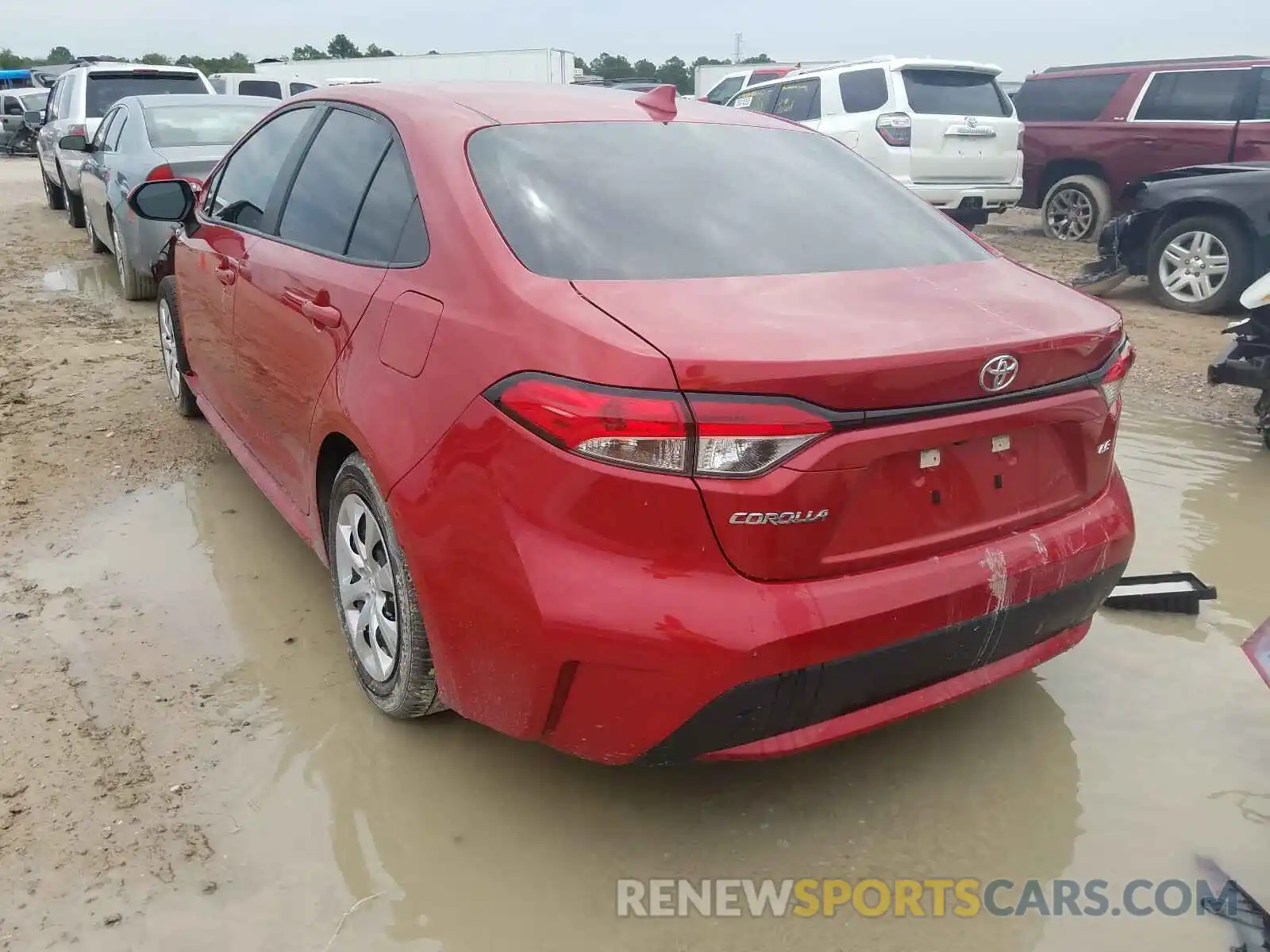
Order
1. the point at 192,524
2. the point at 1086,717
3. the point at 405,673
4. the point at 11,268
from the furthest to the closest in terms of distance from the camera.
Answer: the point at 11,268 → the point at 192,524 → the point at 1086,717 → the point at 405,673

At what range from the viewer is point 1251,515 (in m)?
4.23

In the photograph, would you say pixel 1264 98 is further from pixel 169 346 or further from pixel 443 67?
pixel 443 67

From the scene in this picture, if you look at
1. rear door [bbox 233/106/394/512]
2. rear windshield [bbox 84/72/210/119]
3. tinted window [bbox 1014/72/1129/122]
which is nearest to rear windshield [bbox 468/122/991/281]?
rear door [bbox 233/106/394/512]

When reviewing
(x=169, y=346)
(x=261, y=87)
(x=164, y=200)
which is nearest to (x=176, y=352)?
(x=169, y=346)

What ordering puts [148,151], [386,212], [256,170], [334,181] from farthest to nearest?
1. [148,151]
2. [256,170]
3. [334,181]
4. [386,212]

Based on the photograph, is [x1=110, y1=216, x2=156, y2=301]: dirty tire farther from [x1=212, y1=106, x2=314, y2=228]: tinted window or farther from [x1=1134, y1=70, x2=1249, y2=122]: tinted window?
[x1=1134, y1=70, x2=1249, y2=122]: tinted window

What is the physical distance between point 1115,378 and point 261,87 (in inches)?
968

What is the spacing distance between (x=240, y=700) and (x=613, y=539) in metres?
1.53

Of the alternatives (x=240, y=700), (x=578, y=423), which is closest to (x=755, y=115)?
(x=578, y=423)

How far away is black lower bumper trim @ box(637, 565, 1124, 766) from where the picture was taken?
1.97 meters

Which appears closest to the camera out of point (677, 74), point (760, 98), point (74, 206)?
point (74, 206)

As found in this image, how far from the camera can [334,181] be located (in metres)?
3.05

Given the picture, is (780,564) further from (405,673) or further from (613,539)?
(405,673)

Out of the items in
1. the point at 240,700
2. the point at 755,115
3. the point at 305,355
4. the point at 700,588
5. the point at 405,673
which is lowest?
the point at 240,700
